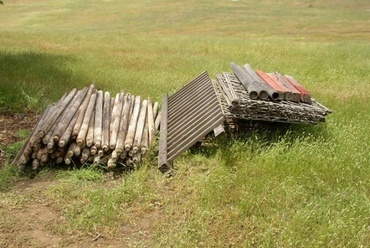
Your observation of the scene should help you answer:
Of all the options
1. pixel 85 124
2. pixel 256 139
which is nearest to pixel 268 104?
pixel 256 139

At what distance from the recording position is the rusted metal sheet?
596 centimetres

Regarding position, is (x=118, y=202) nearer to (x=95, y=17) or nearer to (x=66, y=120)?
(x=66, y=120)

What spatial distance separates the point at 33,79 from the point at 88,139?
5832 millimetres

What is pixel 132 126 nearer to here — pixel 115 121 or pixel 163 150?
pixel 115 121

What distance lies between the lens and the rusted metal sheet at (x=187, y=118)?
235 inches

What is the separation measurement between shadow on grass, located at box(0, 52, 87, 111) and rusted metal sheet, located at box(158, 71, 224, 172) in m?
3.10

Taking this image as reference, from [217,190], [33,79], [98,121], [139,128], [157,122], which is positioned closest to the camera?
[217,190]

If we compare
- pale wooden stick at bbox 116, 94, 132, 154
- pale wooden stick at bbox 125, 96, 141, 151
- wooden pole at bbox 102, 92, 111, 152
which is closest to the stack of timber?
pale wooden stick at bbox 125, 96, 141, 151

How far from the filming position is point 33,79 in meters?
10.9

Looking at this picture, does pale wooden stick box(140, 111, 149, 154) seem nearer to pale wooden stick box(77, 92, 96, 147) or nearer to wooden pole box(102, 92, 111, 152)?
wooden pole box(102, 92, 111, 152)

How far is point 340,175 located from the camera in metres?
5.43

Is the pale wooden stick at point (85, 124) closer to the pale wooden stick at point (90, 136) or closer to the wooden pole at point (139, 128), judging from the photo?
the pale wooden stick at point (90, 136)

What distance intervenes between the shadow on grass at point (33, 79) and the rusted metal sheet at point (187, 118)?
310 cm

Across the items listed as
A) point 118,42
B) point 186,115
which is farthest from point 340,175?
point 118,42
